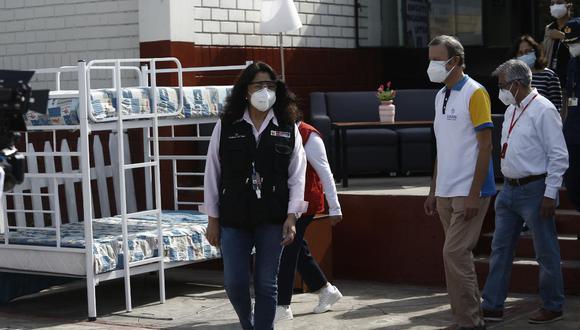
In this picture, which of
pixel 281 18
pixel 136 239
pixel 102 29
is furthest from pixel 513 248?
pixel 102 29

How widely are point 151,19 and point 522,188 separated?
5373 mm

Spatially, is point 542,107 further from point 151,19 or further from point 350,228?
point 151,19

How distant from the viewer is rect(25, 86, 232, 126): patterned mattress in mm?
8969

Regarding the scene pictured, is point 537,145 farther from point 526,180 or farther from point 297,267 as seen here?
point 297,267

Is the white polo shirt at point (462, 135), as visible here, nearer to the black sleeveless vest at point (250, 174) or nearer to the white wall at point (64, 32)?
the black sleeveless vest at point (250, 174)

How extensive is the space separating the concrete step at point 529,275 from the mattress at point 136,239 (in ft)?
7.41

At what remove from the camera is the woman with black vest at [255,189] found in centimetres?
685

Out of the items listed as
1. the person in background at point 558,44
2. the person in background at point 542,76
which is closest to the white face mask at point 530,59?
the person in background at point 542,76

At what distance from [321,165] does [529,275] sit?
2.16m

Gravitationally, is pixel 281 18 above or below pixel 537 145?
above

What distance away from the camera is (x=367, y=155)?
13.0m

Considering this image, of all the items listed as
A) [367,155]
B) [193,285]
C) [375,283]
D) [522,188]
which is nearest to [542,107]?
[522,188]

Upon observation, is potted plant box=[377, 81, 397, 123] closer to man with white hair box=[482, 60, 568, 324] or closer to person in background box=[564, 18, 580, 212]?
person in background box=[564, 18, 580, 212]

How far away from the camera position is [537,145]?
7.89 meters
